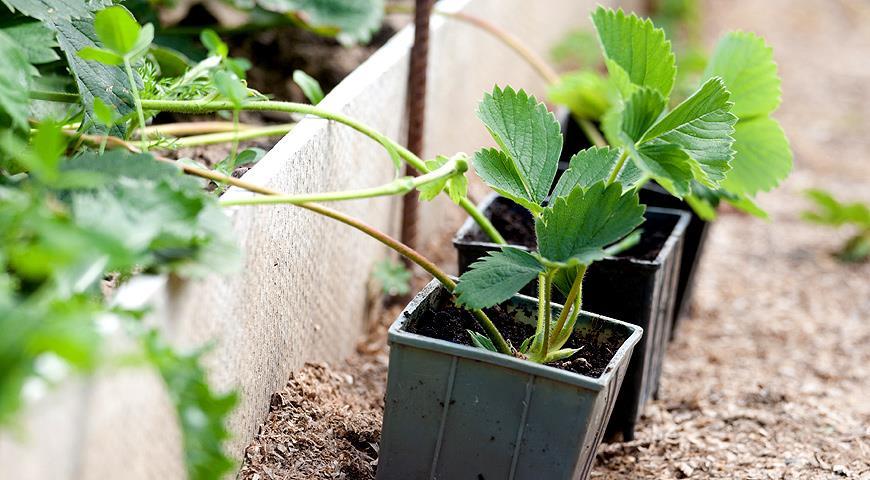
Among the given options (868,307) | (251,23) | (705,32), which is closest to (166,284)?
(251,23)

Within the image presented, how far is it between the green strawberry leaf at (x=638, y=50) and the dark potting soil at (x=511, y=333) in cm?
34

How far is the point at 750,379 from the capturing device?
195 centimetres

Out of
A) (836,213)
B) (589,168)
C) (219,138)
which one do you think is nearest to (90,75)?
(219,138)

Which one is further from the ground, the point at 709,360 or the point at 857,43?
the point at 857,43

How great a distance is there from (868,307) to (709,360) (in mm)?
613

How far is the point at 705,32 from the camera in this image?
4621 mm

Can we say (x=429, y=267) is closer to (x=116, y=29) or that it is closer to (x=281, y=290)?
(x=281, y=290)

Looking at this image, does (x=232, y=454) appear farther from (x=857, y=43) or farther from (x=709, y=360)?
(x=857, y=43)

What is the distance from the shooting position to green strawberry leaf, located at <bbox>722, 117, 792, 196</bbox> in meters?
1.54

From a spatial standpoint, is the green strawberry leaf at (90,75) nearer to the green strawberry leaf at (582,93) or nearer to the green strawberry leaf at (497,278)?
the green strawberry leaf at (497,278)

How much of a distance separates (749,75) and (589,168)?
45 centimetres

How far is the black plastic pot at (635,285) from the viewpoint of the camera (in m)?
1.49

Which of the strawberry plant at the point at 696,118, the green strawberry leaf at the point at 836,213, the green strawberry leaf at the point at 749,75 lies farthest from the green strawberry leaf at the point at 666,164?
the green strawberry leaf at the point at 836,213

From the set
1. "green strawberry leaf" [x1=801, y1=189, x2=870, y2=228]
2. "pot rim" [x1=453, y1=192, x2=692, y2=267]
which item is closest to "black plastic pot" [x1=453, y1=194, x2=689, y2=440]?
"pot rim" [x1=453, y1=192, x2=692, y2=267]
